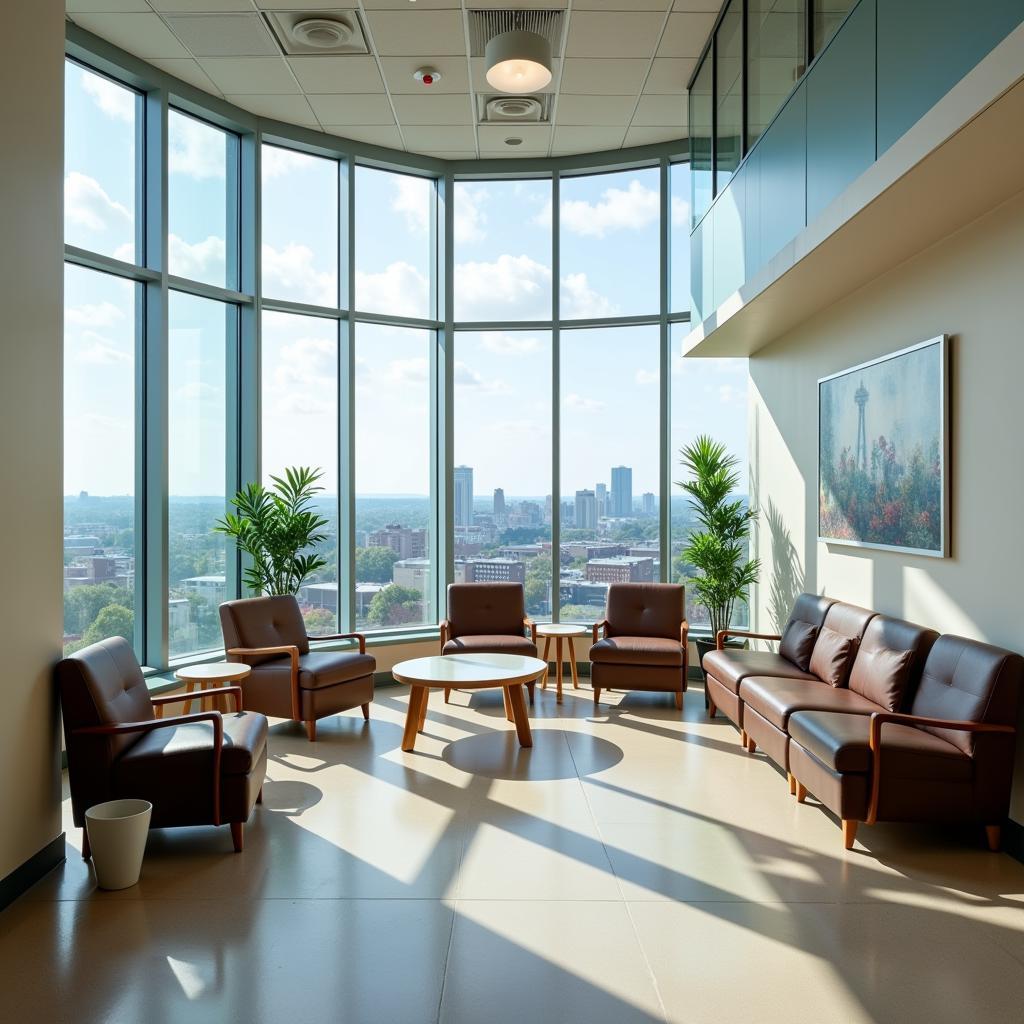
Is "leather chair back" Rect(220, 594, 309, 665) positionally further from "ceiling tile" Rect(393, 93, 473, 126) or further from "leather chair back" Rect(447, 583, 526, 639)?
"ceiling tile" Rect(393, 93, 473, 126)

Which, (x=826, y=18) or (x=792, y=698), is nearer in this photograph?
(x=826, y=18)

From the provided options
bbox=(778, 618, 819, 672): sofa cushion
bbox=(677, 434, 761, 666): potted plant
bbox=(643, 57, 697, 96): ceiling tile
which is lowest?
bbox=(778, 618, 819, 672): sofa cushion

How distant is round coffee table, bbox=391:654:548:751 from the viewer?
5.33m

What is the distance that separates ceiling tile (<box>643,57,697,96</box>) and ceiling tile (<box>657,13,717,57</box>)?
3.5 inches

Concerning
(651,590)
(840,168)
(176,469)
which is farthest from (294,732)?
(840,168)

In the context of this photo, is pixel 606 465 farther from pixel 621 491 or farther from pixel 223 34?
pixel 223 34

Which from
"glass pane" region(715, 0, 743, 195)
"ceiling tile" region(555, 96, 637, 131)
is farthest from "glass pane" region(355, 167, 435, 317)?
"glass pane" region(715, 0, 743, 195)

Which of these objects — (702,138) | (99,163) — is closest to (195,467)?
(99,163)

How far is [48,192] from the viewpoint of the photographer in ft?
12.3

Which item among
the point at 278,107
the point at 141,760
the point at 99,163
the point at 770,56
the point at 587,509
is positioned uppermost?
the point at 278,107

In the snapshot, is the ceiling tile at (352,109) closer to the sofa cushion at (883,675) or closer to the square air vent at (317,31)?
the square air vent at (317,31)

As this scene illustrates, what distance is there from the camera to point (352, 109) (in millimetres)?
6965

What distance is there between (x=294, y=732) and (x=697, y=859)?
321 centimetres

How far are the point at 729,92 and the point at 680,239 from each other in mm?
1903
